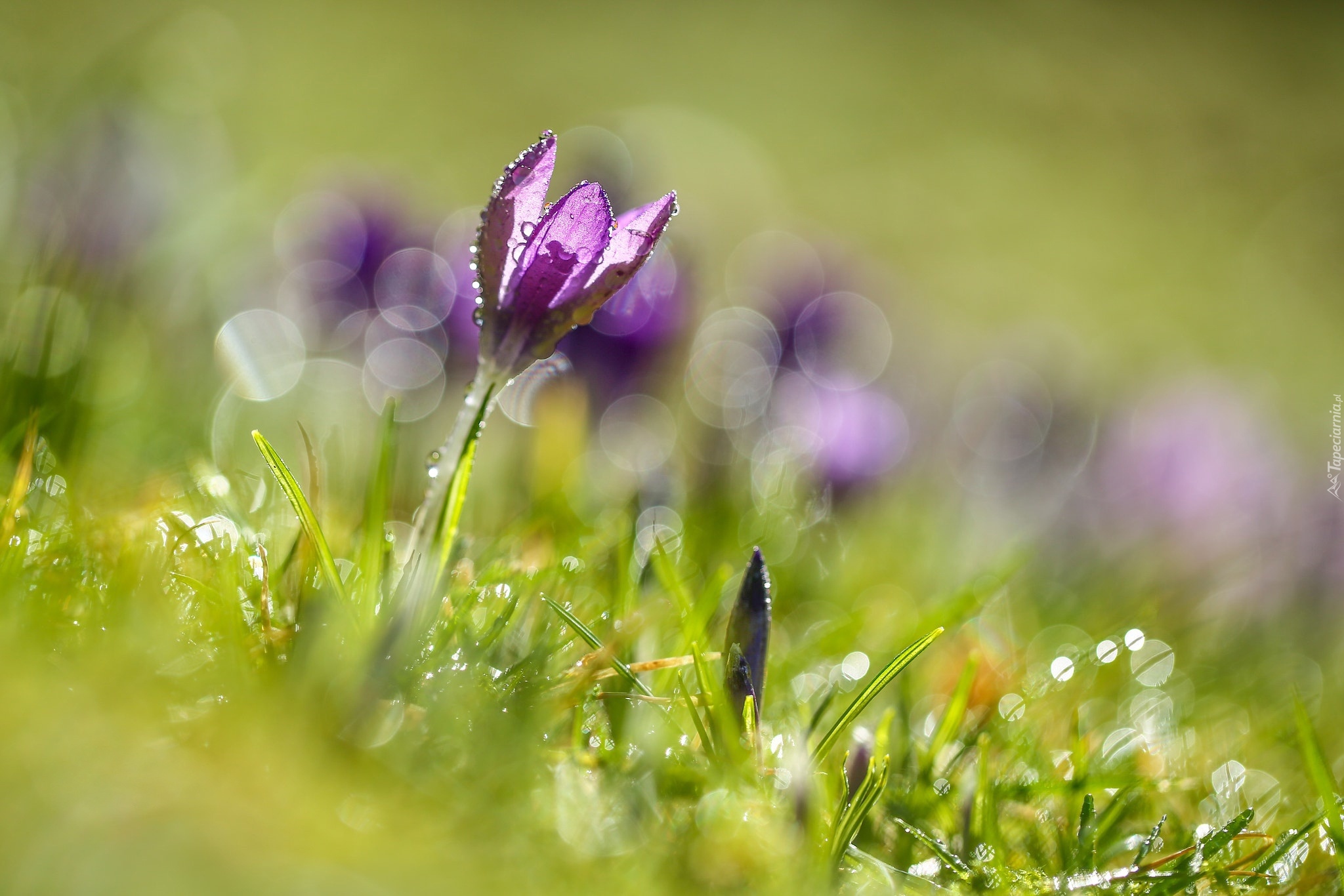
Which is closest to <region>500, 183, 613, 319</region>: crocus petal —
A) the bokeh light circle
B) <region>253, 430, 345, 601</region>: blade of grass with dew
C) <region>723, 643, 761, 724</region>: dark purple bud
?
<region>253, 430, 345, 601</region>: blade of grass with dew

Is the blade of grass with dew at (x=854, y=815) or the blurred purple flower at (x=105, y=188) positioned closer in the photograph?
the blade of grass with dew at (x=854, y=815)

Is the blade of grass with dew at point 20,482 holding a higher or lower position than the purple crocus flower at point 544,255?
lower

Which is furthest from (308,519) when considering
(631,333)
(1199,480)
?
(1199,480)

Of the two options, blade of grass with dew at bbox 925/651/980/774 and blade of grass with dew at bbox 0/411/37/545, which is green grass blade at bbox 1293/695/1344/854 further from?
blade of grass with dew at bbox 0/411/37/545

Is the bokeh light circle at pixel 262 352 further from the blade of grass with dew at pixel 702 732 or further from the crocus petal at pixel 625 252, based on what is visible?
Answer: the blade of grass with dew at pixel 702 732

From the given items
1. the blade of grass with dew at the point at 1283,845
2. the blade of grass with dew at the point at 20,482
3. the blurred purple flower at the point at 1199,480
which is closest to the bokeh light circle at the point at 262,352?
the blade of grass with dew at the point at 20,482

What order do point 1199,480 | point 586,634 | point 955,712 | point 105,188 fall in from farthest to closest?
point 1199,480, point 105,188, point 955,712, point 586,634

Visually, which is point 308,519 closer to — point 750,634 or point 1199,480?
point 750,634

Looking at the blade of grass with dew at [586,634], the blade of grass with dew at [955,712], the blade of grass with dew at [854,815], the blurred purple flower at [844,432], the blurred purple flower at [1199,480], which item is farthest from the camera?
the blurred purple flower at [1199,480]
